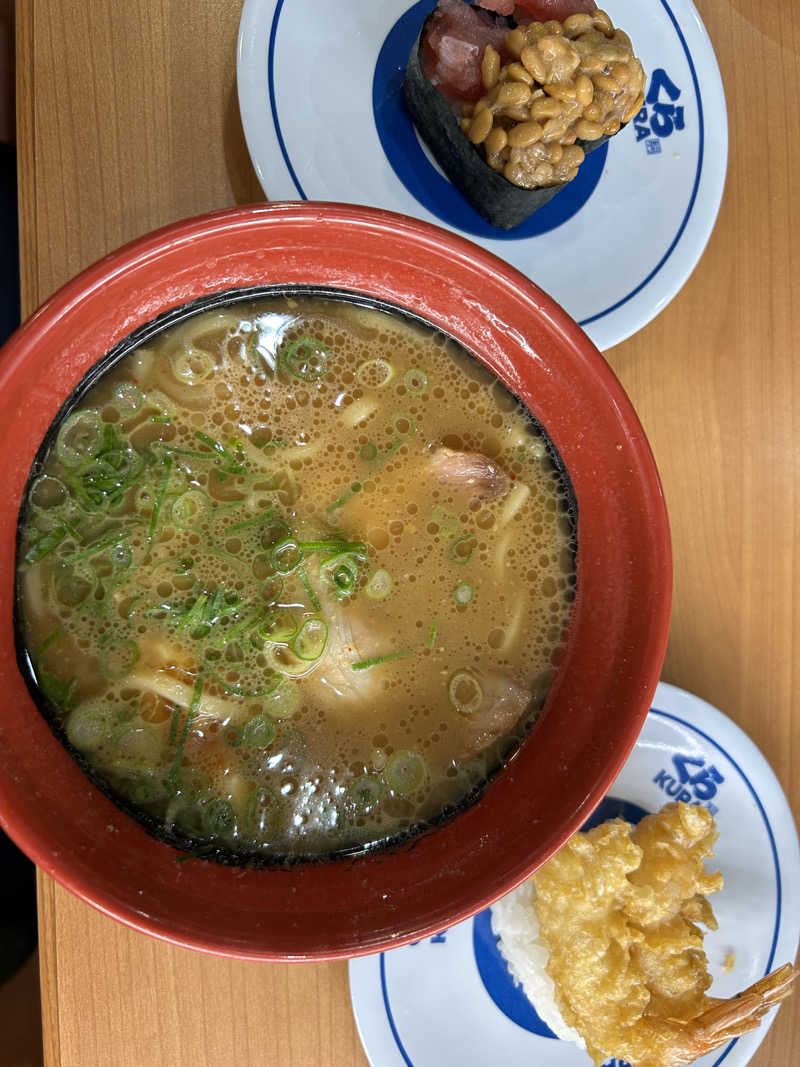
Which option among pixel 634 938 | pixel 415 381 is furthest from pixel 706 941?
pixel 415 381

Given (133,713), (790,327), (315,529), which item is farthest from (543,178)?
(133,713)

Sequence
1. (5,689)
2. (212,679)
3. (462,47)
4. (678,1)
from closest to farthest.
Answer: (5,689), (212,679), (462,47), (678,1)

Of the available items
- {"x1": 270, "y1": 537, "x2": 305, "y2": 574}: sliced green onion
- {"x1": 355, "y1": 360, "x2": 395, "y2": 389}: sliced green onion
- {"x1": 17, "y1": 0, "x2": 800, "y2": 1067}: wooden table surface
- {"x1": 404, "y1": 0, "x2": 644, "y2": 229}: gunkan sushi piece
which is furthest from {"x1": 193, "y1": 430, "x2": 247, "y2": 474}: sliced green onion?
{"x1": 404, "y1": 0, "x2": 644, "y2": 229}: gunkan sushi piece

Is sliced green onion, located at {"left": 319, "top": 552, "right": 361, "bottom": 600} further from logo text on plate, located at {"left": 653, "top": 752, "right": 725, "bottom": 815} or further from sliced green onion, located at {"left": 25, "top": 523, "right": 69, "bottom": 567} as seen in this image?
logo text on plate, located at {"left": 653, "top": 752, "right": 725, "bottom": 815}

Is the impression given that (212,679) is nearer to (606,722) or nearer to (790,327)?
(606,722)

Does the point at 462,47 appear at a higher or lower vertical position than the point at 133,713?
higher

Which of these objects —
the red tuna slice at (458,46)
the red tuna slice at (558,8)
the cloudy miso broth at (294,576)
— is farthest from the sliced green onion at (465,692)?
the red tuna slice at (558,8)
